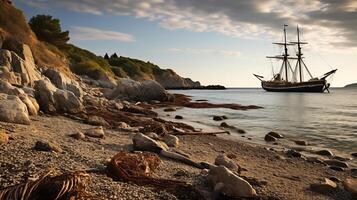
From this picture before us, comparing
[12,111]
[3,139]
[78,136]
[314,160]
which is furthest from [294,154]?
[3,139]

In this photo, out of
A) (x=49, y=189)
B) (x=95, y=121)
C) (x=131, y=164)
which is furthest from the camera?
(x=95, y=121)

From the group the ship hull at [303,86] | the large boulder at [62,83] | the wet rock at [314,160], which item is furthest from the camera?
the ship hull at [303,86]

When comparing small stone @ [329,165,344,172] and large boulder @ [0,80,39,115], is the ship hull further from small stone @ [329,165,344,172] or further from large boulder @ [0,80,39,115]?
large boulder @ [0,80,39,115]

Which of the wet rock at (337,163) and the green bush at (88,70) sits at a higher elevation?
the green bush at (88,70)

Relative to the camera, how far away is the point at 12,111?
9930 mm

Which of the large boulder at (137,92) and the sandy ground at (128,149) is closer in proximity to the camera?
the sandy ground at (128,149)

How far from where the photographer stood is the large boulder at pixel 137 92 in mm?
38094

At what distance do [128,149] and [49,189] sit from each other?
5192 millimetres

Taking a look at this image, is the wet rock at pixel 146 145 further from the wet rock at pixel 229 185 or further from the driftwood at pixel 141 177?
the wet rock at pixel 229 185

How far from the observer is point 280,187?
26.5 ft

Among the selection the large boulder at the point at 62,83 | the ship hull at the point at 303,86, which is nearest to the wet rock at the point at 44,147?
the large boulder at the point at 62,83

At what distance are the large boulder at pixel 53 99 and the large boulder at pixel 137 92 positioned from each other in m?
21.0

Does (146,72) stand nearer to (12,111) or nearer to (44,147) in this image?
(12,111)

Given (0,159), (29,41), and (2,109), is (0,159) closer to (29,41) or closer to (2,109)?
(2,109)
